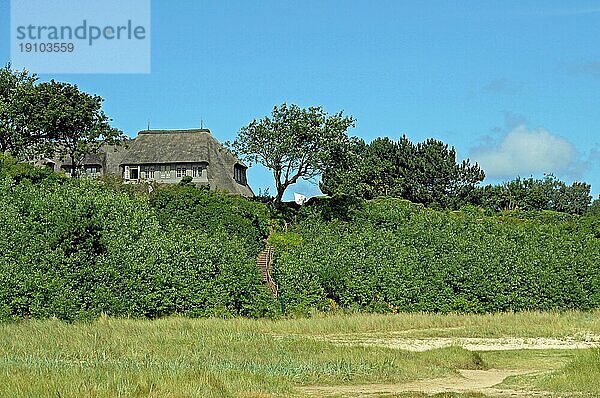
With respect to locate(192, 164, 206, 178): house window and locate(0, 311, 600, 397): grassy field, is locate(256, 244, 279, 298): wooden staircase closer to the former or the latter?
locate(0, 311, 600, 397): grassy field

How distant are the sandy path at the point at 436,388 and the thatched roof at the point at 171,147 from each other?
44941 mm

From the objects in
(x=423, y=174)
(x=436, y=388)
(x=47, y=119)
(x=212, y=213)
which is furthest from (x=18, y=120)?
(x=436, y=388)

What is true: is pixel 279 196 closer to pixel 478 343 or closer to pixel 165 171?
pixel 165 171

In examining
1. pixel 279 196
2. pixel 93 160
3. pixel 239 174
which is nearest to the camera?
pixel 279 196

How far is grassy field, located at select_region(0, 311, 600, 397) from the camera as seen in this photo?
14.7 meters

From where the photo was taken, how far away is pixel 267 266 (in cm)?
4356

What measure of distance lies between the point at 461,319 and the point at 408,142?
3539cm

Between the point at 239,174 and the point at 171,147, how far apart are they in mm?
7307

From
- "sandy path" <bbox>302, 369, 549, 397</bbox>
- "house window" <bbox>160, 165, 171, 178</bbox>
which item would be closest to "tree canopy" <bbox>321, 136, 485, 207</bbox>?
"house window" <bbox>160, 165, 171, 178</bbox>

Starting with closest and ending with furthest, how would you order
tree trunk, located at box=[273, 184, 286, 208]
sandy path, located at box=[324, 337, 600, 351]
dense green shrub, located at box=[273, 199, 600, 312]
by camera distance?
sandy path, located at box=[324, 337, 600, 351], dense green shrub, located at box=[273, 199, 600, 312], tree trunk, located at box=[273, 184, 286, 208]

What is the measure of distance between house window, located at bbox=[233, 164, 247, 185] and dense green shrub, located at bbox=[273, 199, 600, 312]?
2502 centimetres

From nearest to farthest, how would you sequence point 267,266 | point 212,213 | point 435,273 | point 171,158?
point 435,273 < point 267,266 < point 212,213 < point 171,158

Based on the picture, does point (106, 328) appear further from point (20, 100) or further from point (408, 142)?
point (408, 142)

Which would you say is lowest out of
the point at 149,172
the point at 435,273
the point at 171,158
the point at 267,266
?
the point at 435,273
